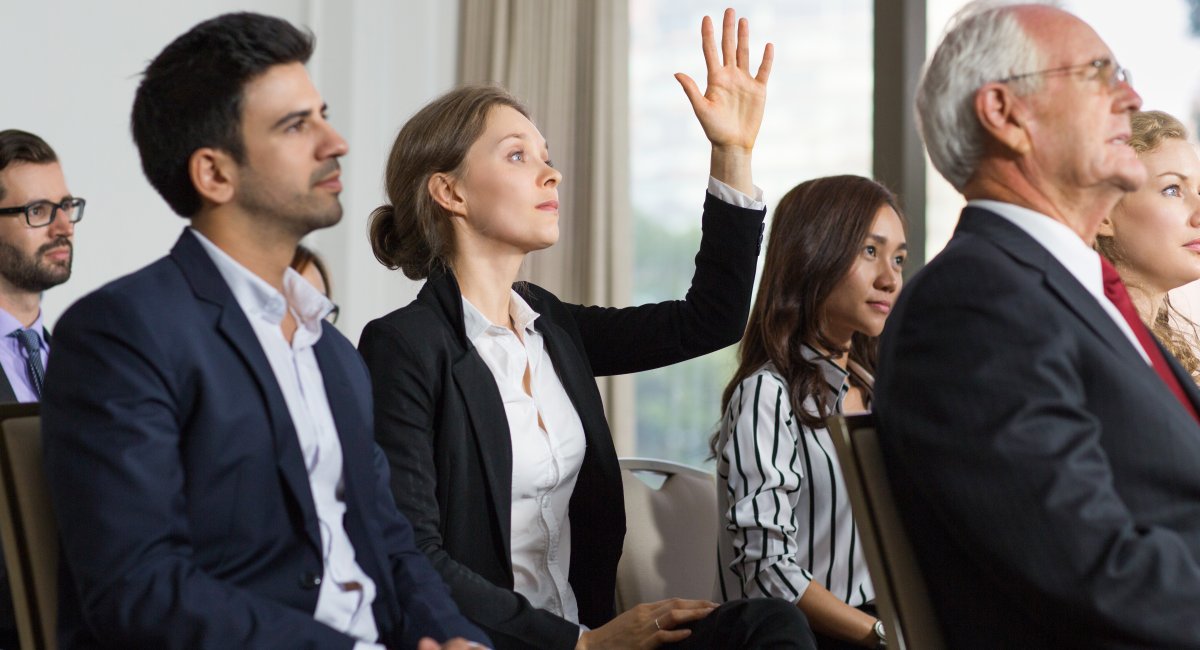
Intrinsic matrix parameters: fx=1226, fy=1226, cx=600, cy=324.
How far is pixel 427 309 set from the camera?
208cm

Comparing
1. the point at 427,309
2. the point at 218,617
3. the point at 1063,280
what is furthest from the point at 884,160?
the point at 218,617

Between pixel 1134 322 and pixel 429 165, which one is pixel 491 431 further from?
pixel 1134 322

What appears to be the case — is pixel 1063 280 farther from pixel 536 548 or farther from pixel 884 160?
pixel 884 160

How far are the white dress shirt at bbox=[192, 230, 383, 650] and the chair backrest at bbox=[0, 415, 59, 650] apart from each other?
298 mm

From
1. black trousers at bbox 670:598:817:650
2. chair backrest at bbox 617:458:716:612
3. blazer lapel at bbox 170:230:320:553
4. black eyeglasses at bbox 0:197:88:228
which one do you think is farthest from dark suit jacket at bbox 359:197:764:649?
black eyeglasses at bbox 0:197:88:228

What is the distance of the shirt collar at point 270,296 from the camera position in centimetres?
148

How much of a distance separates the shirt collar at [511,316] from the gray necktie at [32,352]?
48.6 inches

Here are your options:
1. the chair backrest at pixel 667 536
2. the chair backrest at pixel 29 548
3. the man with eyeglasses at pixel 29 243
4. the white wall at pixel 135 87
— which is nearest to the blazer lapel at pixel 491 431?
the chair backrest at pixel 667 536

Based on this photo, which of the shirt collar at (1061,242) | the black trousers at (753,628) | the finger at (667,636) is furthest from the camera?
the finger at (667,636)

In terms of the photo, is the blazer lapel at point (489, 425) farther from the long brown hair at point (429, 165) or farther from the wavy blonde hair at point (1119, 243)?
the wavy blonde hair at point (1119, 243)

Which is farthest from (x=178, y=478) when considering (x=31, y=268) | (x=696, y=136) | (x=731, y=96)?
(x=696, y=136)

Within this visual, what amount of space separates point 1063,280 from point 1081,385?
0.44ft

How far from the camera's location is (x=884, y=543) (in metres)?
1.49

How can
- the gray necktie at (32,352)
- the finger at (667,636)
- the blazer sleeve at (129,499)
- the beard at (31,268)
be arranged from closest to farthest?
the blazer sleeve at (129,499) → the finger at (667,636) → the gray necktie at (32,352) → the beard at (31,268)
